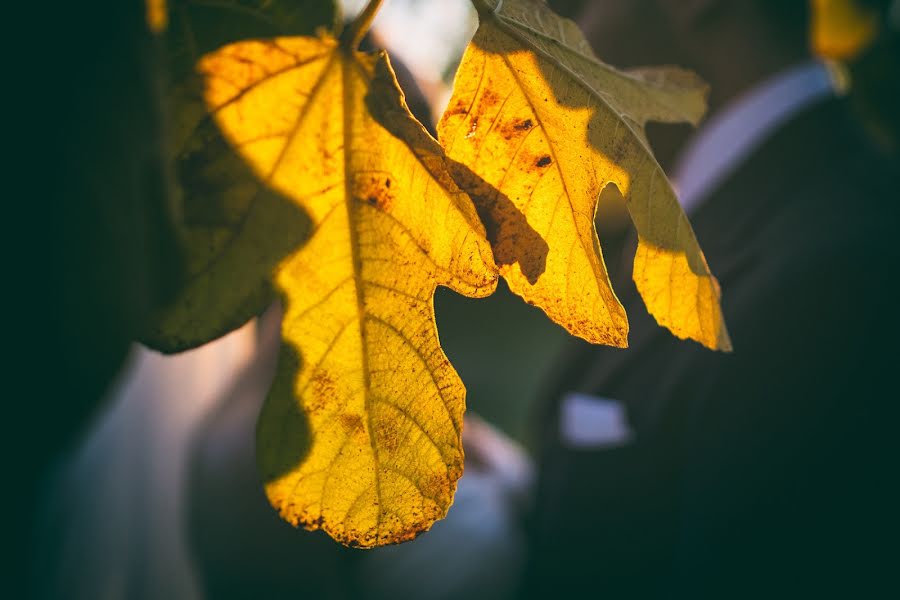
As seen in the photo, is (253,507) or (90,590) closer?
(90,590)

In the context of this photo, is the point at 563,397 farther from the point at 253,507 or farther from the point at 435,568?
the point at 253,507

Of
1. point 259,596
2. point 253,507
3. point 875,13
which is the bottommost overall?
point 259,596

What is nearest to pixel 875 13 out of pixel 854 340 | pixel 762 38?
pixel 762 38

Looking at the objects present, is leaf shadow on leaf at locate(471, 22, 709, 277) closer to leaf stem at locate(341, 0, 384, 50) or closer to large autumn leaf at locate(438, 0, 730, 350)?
large autumn leaf at locate(438, 0, 730, 350)

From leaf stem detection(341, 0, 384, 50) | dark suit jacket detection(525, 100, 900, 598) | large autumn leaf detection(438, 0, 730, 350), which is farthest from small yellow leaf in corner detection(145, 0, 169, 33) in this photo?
dark suit jacket detection(525, 100, 900, 598)

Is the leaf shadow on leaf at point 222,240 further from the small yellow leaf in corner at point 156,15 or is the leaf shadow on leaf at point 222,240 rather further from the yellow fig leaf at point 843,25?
the yellow fig leaf at point 843,25

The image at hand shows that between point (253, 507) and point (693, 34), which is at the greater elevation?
point (693, 34)

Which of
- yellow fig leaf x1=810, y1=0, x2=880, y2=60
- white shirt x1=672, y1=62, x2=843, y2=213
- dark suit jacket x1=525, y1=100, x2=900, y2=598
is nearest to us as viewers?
dark suit jacket x1=525, y1=100, x2=900, y2=598
